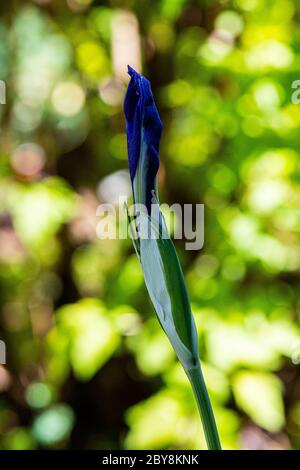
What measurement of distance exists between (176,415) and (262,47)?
0.61 m

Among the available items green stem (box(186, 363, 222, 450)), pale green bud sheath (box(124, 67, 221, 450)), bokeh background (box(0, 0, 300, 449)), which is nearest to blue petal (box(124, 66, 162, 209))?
pale green bud sheath (box(124, 67, 221, 450))

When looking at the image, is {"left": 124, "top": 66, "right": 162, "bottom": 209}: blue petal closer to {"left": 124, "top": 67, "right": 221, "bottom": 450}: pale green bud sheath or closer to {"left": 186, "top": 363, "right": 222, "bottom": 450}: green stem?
{"left": 124, "top": 67, "right": 221, "bottom": 450}: pale green bud sheath

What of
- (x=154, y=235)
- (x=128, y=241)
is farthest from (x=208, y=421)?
(x=128, y=241)

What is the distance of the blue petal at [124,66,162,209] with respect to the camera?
34 centimetres

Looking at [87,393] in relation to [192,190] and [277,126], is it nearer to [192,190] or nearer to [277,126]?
[192,190]

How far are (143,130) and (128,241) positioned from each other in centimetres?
87

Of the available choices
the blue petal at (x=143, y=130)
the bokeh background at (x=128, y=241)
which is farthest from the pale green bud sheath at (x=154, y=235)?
the bokeh background at (x=128, y=241)

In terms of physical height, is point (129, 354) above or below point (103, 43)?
below

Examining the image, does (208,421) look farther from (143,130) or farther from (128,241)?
(128,241)

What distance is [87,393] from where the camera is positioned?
4.42ft

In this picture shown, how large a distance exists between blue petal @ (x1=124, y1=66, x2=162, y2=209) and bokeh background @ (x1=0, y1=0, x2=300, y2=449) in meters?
0.65

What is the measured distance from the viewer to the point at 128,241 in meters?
1.21
